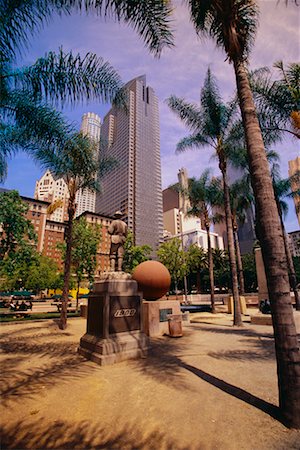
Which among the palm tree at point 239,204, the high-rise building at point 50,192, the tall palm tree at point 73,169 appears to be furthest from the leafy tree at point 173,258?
the high-rise building at point 50,192

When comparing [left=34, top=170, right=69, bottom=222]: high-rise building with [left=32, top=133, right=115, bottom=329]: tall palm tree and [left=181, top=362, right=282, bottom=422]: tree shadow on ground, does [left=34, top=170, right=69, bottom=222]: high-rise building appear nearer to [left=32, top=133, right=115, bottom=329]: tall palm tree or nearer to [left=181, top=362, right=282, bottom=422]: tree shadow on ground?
[left=32, top=133, right=115, bottom=329]: tall palm tree

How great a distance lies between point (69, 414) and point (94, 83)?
8531 millimetres

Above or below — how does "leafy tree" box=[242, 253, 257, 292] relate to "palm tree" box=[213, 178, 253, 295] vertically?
below

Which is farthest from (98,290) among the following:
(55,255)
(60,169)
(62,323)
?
(55,255)

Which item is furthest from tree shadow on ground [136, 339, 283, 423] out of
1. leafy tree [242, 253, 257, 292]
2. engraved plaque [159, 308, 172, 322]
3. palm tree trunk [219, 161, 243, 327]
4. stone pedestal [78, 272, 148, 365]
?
leafy tree [242, 253, 257, 292]

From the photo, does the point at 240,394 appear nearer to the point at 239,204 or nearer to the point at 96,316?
the point at 96,316

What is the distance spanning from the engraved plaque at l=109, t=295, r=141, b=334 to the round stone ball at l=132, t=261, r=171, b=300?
281 cm

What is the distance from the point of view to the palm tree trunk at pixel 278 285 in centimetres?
340

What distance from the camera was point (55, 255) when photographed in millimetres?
98562

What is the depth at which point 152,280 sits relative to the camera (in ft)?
34.1

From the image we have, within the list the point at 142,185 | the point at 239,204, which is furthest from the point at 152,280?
the point at 142,185

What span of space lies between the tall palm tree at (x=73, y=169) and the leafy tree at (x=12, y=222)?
1611 centimetres

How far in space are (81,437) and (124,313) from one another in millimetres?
4071

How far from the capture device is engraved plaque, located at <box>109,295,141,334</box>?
22.4ft
